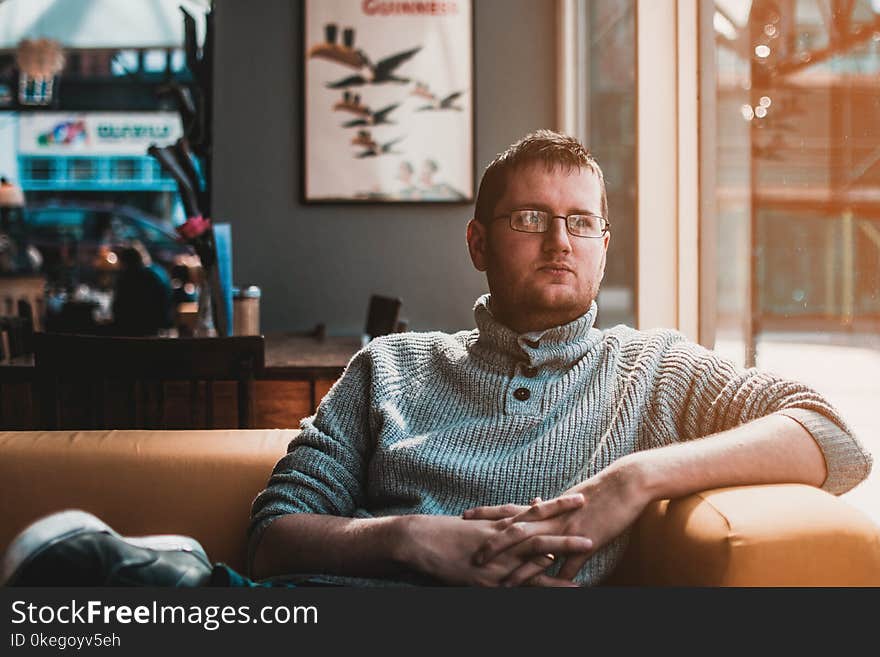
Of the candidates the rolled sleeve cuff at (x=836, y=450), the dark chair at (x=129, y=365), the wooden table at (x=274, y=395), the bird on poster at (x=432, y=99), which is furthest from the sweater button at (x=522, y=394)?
the bird on poster at (x=432, y=99)

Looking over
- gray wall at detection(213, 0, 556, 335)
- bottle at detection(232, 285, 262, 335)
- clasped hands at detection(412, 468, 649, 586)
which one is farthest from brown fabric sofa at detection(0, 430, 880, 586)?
gray wall at detection(213, 0, 556, 335)

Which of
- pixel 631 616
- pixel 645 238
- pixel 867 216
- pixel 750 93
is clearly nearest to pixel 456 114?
pixel 645 238

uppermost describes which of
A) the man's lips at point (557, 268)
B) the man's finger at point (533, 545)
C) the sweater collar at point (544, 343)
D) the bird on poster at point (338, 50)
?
the bird on poster at point (338, 50)

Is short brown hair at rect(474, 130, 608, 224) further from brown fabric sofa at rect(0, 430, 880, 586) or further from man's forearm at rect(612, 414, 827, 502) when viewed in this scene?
brown fabric sofa at rect(0, 430, 880, 586)

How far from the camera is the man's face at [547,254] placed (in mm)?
1452

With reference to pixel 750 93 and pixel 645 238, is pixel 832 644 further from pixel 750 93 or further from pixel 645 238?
pixel 645 238

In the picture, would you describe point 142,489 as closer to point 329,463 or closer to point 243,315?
point 329,463

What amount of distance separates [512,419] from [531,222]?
1.02 feet

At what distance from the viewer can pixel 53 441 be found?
1.64m

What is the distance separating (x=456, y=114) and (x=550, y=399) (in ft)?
10.2

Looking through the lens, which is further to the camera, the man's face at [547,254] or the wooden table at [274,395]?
the wooden table at [274,395]

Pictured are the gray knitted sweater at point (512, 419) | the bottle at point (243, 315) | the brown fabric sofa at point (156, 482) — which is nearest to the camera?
the gray knitted sweater at point (512, 419)

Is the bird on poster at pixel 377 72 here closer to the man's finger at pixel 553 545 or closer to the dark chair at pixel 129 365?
the dark chair at pixel 129 365

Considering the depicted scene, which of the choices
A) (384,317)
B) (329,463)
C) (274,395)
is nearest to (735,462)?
(329,463)
